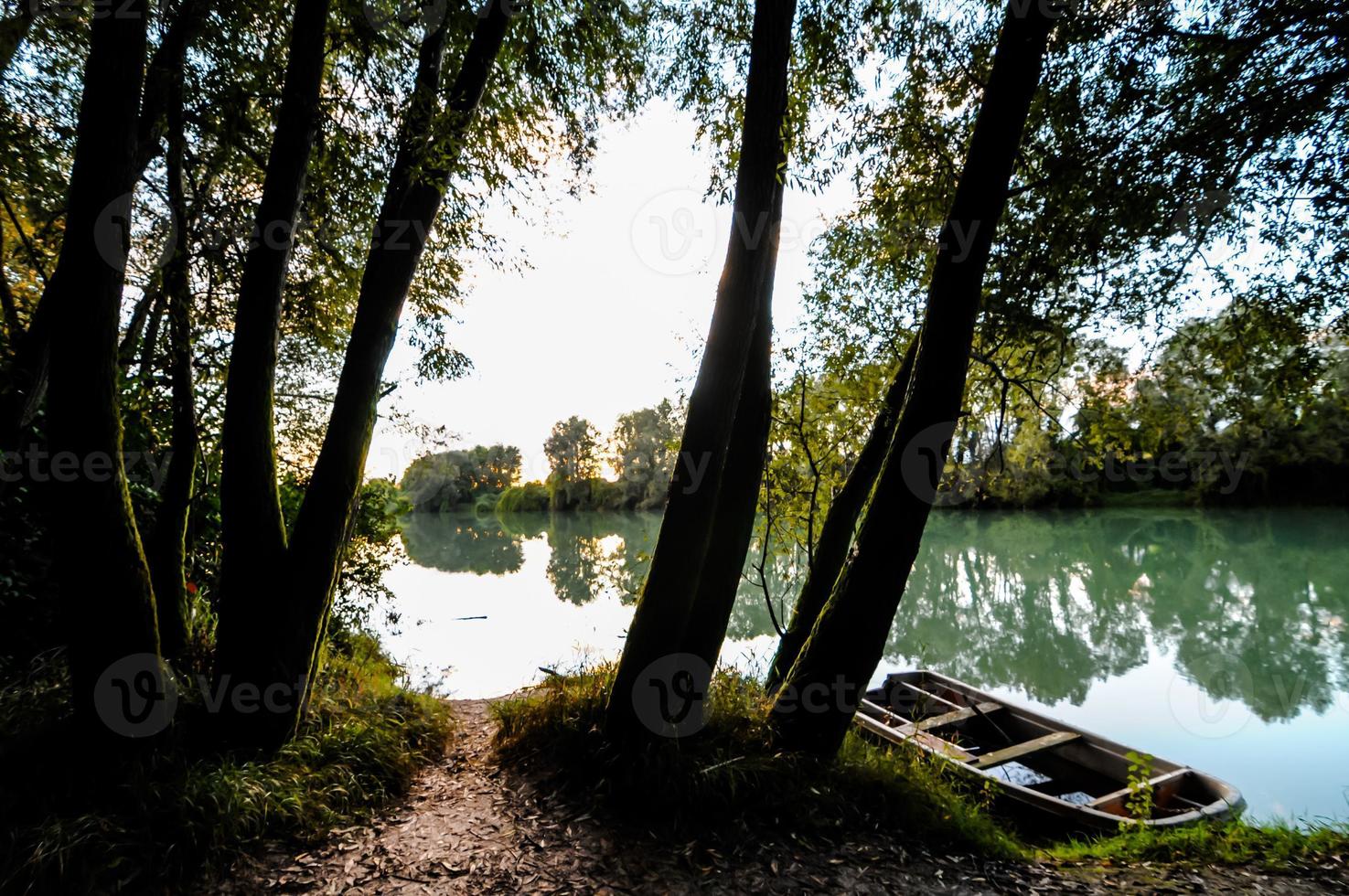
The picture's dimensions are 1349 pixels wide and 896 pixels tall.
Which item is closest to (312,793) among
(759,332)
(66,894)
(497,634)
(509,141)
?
(66,894)

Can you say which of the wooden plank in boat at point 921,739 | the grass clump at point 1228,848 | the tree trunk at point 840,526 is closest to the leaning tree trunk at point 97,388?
the tree trunk at point 840,526

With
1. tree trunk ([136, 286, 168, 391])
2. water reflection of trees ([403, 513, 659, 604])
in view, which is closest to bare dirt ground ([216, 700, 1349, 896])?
water reflection of trees ([403, 513, 659, 604])

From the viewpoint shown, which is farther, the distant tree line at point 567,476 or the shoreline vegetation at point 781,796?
the distant tree line at point 567,476

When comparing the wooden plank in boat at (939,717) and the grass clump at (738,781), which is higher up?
the grass clump at (738,781)

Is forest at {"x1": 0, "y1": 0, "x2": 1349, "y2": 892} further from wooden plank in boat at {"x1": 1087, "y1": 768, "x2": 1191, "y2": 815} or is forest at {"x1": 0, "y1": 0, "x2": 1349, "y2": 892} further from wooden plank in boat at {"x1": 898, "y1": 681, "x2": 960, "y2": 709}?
wooden plank in boat at {"x1": 898, "y1": 681, "x2": 960, "y2": 709}

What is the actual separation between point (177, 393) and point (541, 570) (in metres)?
16.1

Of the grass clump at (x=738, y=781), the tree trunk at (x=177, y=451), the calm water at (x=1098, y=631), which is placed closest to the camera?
the grass clump at (x=738, y=781)

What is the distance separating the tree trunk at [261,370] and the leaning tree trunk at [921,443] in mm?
3087

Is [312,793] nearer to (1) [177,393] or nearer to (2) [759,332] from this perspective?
(1) [177,393]

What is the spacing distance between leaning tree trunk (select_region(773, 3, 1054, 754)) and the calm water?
7.13ft

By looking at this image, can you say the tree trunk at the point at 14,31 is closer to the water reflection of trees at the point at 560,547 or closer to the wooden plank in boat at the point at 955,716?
the water reflection of trees at the point at 560,547

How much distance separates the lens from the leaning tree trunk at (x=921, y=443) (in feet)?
10.8

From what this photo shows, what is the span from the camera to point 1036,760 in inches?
245

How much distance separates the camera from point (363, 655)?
6426 millimetres
